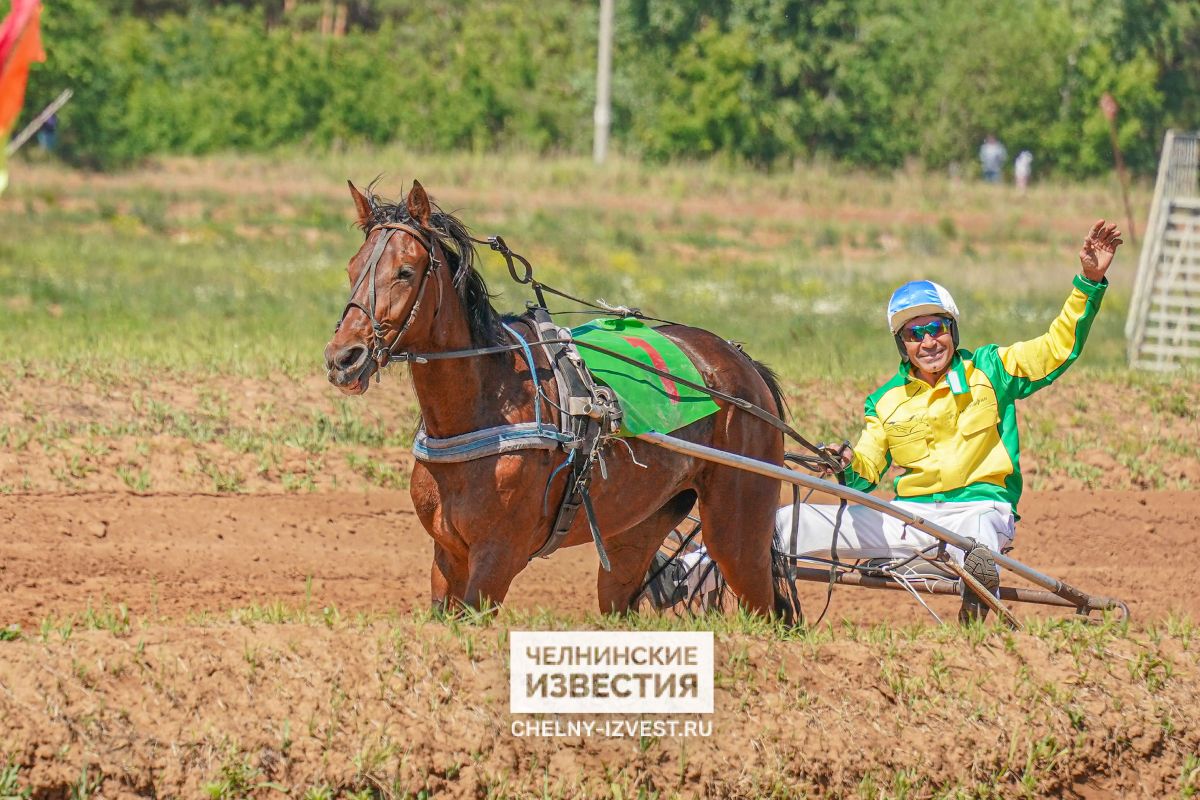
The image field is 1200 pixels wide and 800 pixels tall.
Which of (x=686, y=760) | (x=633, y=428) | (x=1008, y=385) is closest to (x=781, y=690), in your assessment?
(x=686, y=760)

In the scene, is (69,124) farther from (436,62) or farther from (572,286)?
(436,62)

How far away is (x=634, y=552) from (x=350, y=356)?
2.46 meters

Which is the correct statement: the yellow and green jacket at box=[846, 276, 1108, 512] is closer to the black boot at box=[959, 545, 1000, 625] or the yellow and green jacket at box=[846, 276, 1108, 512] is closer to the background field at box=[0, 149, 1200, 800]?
the black boot at box=[959, 545, 1000, 625]

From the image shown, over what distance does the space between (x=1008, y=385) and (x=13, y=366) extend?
8328 mm

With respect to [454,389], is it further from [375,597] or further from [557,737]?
[375,597]

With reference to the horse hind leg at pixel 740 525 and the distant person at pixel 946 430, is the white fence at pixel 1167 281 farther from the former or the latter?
the horse hind leg at pixel 740 525

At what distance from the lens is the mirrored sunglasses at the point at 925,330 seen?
8008 millimetres

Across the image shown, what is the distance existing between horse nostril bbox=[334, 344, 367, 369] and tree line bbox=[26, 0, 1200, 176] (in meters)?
36.6

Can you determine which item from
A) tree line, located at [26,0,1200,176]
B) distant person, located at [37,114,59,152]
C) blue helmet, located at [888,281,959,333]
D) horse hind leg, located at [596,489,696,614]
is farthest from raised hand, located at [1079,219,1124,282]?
tree line, located at [26,0,1200,176]

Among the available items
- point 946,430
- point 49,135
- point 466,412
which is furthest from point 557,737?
point 49,135

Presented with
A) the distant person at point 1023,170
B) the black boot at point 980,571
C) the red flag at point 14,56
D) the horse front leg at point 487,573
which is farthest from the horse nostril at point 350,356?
the distant person at point 1023,170

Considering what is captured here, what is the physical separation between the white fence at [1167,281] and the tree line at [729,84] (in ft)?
79.5

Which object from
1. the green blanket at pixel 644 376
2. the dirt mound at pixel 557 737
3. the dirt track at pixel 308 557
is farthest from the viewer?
the dirt track at pixel 308 557

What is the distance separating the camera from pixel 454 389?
7043 mm
